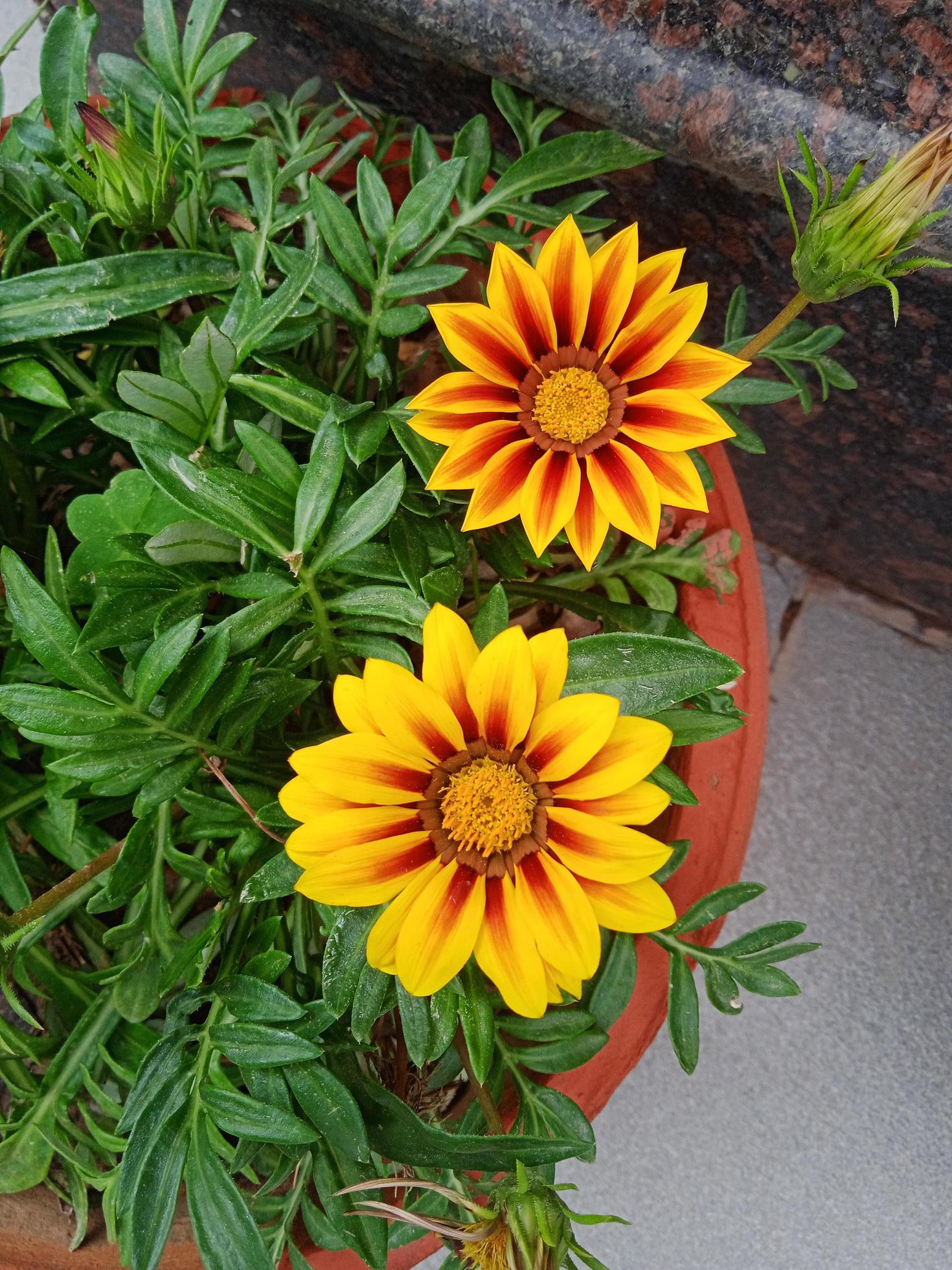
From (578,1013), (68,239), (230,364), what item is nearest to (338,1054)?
(578,1013)

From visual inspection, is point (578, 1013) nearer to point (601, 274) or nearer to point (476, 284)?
point (601, 274)

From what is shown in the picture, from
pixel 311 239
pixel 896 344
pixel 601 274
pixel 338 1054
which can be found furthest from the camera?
pixel 896 344

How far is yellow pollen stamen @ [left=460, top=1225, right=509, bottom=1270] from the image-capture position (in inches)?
19.2

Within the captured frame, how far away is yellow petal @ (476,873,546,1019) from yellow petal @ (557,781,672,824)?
0.18ft

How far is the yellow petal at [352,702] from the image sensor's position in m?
0.45

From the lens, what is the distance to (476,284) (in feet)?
2.74

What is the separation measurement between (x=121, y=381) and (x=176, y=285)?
3.3 inches

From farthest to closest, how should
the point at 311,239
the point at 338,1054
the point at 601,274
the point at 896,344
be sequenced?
the point at 896,344
the point at 311,239
the point at 338,1054
the point at 601,274

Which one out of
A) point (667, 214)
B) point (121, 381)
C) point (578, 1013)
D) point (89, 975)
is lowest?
point (89, 975)

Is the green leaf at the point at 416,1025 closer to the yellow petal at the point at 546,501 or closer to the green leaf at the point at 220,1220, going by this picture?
the green leaf at the point at 220,1220

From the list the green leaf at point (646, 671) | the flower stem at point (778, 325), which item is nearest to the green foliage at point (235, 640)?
the green leaf at point (646, 671)

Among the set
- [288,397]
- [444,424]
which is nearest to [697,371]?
[444,424]

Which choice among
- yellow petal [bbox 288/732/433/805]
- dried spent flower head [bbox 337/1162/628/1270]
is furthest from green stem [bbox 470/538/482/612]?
dried spent flower head [bbox 337/1162/628/1270]

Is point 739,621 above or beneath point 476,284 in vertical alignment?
beneath
